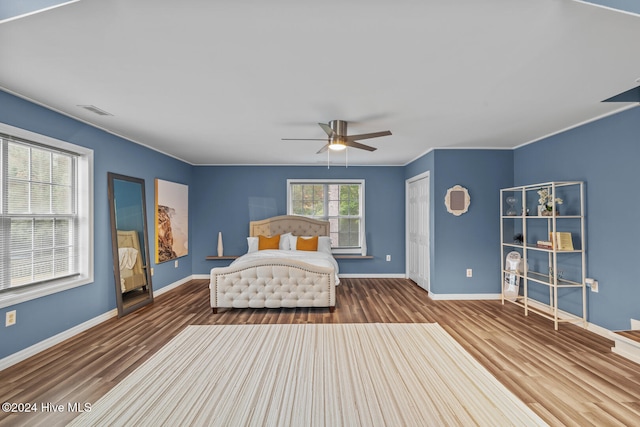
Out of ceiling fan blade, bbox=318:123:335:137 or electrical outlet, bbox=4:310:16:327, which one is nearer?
electrical outlet, bbox=4:310:16:327

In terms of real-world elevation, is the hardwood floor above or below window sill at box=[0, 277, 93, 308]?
below

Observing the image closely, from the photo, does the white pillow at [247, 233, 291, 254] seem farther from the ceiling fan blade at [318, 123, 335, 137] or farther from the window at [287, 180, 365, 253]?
the ceiling fan blade at [318, 123, 335, 137]

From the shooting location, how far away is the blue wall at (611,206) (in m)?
3.09

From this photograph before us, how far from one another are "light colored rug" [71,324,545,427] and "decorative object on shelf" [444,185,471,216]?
87.3 inches

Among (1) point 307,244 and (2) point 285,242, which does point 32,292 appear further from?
(1) point 307,244

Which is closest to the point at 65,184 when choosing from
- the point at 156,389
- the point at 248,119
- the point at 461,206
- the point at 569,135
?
the point at 248,119

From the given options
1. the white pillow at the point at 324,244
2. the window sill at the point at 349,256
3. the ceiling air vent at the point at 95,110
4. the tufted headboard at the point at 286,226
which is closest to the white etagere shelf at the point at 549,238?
the window sill at the point at 349,256

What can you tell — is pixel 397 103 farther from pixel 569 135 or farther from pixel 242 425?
pixel 242 425

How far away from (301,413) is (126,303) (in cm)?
320

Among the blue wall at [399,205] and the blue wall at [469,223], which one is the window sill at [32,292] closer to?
the blue wall at [399,205]

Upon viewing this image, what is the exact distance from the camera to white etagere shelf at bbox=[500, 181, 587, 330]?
3.57 metres

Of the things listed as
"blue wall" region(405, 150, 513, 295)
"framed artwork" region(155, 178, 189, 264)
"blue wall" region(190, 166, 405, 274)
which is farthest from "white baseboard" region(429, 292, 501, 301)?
"framed artwork" region(155, 178, 189, 264)

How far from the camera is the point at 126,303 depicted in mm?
4109

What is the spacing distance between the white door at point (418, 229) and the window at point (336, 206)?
100cm
